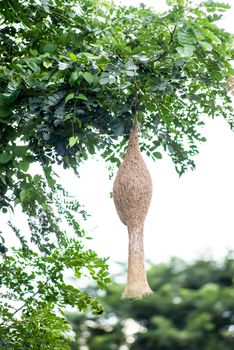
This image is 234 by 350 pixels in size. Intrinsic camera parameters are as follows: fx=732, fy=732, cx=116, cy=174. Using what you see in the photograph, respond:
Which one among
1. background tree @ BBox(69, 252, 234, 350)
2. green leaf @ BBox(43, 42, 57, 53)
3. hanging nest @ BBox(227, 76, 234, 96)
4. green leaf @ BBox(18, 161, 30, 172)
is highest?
hanging nest @ BBox(227, 76, 234, 96)

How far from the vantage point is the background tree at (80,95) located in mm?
4191

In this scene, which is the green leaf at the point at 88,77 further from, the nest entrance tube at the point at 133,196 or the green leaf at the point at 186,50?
the green leaf at the point at 186,50

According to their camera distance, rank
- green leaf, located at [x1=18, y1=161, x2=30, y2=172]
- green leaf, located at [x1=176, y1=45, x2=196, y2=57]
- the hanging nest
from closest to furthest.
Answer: green leaf, located at [x1=176, y1=45, x2=196, y2=57] < green leaf, located at [x1=18, y1=161, x2=30, y2=172] < the hanging nest

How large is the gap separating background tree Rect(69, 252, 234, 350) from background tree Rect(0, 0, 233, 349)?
5.22 feet

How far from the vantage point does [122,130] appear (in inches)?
171

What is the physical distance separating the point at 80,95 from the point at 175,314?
2.15 meters

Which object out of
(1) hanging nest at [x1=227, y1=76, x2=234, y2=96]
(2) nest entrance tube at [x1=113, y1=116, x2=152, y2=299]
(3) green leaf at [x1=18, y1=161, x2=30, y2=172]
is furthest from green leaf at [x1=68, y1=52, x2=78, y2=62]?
(1) hanging nest at [x1=227, y1=76, x2=234, y2=96]

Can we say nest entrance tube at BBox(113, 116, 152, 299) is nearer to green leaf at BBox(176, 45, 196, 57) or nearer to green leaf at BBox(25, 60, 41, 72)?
green leaf at BBox(176, 45, 196, 57)

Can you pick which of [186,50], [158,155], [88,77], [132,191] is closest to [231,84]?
[158,155]

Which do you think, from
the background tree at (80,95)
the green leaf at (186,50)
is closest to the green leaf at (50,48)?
the background tree at (80,95)

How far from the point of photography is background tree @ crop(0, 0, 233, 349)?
4.19 meters

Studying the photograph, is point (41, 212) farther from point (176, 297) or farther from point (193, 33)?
point (176, 297)

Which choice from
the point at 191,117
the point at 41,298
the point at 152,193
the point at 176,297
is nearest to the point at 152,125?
the point at 191,117

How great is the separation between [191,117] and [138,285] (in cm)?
193
